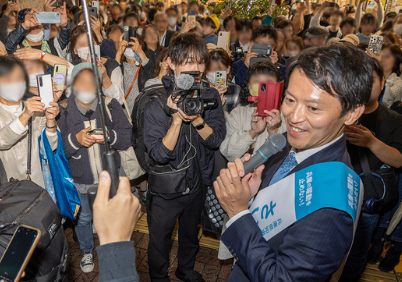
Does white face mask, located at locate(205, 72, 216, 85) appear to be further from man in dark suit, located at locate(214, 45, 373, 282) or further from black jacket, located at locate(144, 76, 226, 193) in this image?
man in dark suit, located at locate(214, 45, 373, 282)

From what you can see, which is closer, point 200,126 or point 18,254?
point 18,254

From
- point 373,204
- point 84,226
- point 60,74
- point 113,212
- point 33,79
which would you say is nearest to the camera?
point 113,212

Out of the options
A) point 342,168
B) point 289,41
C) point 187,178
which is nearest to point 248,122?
point 187,178

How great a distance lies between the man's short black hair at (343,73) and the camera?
1169 millimetres

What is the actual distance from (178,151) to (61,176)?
0.92m

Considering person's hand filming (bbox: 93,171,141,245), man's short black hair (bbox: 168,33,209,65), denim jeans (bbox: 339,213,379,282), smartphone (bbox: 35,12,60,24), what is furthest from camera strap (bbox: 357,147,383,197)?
smartphone (bbox: 35,12,60,24)

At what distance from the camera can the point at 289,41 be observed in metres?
5.11

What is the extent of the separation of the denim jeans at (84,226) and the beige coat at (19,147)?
445 millimetres

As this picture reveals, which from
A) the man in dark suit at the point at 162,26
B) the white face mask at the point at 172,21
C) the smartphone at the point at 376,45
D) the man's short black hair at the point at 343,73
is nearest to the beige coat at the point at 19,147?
the man's short black hair at the point at 343,73

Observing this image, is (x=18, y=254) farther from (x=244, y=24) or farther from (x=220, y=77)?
(x=244, y=24)

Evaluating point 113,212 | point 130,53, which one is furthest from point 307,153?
point 130,53

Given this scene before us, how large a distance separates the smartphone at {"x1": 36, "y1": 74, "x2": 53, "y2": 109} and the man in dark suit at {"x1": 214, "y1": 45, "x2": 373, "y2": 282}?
4.45ft

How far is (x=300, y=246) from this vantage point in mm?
1072

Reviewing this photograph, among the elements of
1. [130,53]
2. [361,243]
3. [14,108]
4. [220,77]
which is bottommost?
[361,243]
